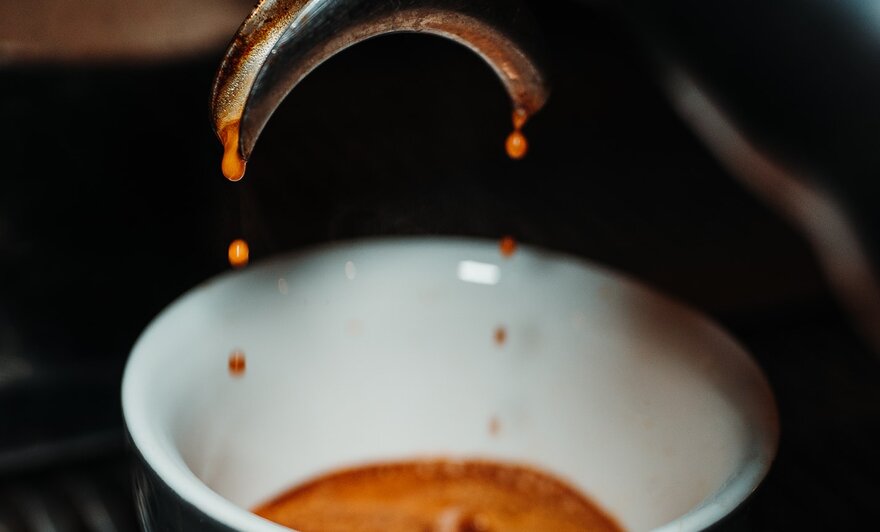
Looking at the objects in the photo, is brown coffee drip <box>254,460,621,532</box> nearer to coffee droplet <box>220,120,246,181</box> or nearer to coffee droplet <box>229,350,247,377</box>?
coffee droplet <box>229,350,247,377</box>

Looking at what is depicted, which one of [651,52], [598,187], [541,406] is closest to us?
[651,52]

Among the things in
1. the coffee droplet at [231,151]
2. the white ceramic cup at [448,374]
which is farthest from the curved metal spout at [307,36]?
the white ceramic cup at [448,374]

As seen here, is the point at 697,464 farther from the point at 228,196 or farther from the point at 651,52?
the point at 228,196

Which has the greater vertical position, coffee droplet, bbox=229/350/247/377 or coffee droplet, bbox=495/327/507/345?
coffee droplet, bbox=495/327/507/345

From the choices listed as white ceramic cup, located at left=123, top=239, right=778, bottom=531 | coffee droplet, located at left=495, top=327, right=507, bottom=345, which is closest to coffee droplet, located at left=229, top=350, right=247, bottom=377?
white ceramic cup, located at left=123, top=239, right=778, bottom=531

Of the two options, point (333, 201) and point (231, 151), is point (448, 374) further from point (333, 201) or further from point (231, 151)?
point (231, 151)

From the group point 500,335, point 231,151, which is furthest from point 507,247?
point 231,151

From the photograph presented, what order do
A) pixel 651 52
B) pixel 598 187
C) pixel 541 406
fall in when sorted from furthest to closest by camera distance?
pixel 598 187 → pixel 541 406 → pixel 651 52

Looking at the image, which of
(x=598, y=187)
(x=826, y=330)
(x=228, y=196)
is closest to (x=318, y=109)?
(x=228, y=196)
